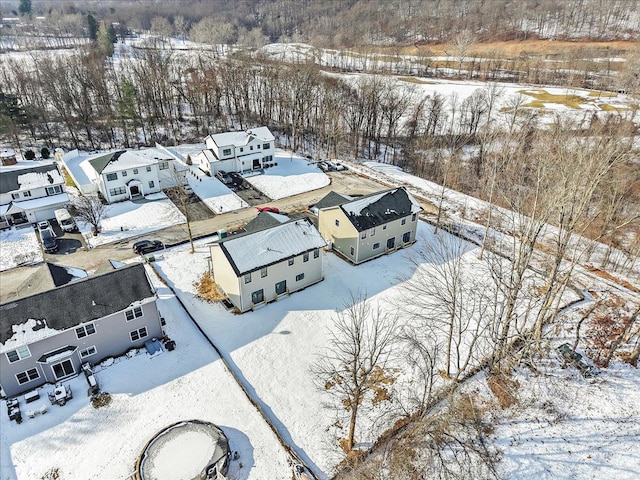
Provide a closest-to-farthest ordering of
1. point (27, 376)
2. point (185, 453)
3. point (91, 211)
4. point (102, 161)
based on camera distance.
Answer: point (185, 453) → point (27, 376) → point (91, 211) → point (102, 161)

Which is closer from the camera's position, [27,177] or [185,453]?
[185,453]

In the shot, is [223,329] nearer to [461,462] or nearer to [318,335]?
[318,335]

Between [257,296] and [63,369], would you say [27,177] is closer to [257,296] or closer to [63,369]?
[63,369]

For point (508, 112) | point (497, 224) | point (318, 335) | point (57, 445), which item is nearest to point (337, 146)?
point (497, 224)

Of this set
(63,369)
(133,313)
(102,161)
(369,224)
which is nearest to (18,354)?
(63,369)

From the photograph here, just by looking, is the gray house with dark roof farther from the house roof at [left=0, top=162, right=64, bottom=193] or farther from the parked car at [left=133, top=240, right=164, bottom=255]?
the house roof at [left=0, top=162, right=64, bottom=193]

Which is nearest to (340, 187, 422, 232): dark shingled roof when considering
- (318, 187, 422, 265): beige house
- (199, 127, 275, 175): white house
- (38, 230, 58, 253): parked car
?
(318, 187, 422, 265): beige house

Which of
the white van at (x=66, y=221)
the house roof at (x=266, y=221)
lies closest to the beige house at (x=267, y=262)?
the house roof at (x=266, y=221)
